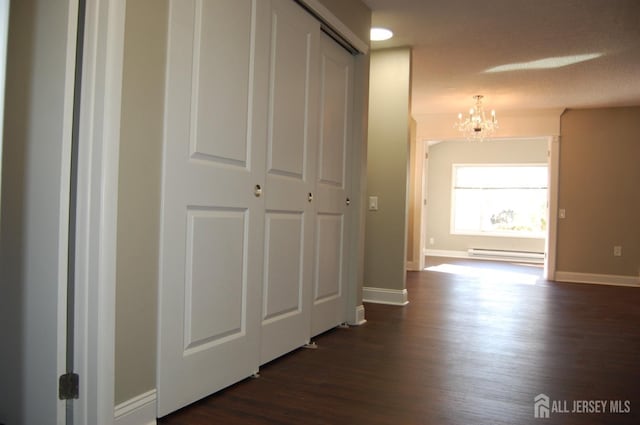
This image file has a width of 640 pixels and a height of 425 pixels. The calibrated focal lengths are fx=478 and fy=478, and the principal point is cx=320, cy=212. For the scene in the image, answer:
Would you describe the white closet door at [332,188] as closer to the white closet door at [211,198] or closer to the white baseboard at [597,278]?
the white closet door at [211,198]

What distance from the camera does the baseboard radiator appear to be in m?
9.38

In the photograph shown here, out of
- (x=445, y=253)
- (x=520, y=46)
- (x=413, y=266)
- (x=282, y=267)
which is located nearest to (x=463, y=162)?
(x=445, y=253)

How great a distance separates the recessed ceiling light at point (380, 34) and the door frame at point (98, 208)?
2792 mm

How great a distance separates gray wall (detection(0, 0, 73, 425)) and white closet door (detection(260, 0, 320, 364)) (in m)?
1.03

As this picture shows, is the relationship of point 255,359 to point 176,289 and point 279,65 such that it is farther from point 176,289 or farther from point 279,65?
point 279,65

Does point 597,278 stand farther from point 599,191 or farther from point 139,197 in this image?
point 139,197

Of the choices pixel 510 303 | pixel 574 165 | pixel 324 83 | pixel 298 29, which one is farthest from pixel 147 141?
pixel 574 165

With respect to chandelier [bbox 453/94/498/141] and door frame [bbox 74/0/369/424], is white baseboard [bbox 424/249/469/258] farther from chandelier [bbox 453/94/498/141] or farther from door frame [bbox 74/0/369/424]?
door frame [bbox 74/0/369/424]

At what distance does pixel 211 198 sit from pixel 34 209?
0.63 metres

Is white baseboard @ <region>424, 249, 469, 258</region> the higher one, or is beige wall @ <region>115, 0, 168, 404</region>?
beige wall @ <region>115, 0, 168, 404</region>

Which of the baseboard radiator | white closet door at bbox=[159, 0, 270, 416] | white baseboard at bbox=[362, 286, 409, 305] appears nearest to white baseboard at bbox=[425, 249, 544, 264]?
the baseboard radiator

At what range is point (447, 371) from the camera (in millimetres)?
2469

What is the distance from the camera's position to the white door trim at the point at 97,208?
59.2 inches

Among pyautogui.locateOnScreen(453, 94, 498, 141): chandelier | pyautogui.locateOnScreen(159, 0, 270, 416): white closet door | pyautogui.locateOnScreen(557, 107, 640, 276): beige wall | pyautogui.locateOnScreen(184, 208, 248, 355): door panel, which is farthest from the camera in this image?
pyautogui.locateOnScreen(557, 107, 640, 276): beige wall
